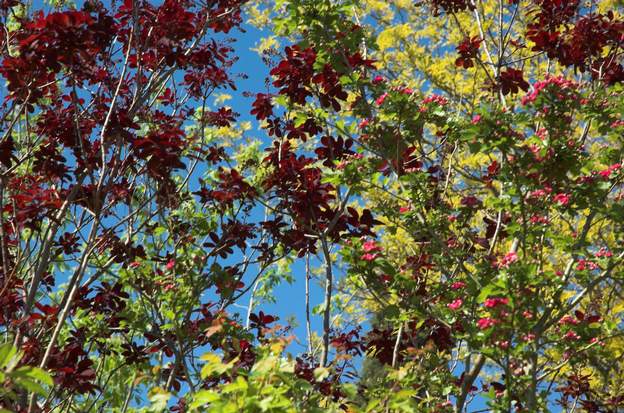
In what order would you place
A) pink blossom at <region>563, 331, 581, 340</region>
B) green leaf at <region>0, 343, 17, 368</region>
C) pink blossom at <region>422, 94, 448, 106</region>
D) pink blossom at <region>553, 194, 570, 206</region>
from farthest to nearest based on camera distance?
pink blossom at <region>422, 94, 448, 106</region> → pink blossom at <region>563, 331, 581, 340</region> → pink blossom at <region>553, 194, 570, 206</region> → green leaf at <region>0, 343, 17, 368</region>

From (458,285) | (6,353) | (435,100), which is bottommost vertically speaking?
(6,353)

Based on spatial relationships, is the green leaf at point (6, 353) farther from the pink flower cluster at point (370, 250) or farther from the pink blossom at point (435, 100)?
the pink blossom at point (435, 100)

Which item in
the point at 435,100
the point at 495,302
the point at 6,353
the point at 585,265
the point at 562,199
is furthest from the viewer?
the point at 435,100

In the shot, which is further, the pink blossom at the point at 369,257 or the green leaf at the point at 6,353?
the pink blossom at the point at 369,257

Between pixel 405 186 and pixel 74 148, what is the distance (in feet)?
6.90

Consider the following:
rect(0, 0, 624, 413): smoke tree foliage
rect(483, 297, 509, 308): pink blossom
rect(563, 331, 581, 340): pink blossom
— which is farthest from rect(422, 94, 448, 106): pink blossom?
rect(563, 331, 581, 340): pink blossom

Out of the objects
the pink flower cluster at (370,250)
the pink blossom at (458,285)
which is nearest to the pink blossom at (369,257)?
the pink flower cluster at (370,250)

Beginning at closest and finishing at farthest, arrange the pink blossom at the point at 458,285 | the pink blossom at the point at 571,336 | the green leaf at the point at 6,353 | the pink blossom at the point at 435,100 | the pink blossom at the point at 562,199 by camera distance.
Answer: the green leaf at the point at 6,353
the pink blossom at the point at 562,199
the pink blossom at the point at 571,336
the pink blossom at the point at 458,285
the pink blossom at the point at 435,100

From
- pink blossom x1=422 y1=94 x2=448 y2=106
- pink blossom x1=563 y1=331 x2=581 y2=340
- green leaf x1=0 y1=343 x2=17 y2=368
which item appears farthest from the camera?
pink blossom x1=422 y1=94 x2=448 y2=106

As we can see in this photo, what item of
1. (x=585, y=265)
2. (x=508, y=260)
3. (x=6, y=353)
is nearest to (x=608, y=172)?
Result: (x=585, y=265)

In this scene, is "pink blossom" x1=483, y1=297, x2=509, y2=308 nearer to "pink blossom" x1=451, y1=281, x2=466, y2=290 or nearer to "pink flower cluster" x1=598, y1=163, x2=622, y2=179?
"pink blossom" x1=451, y1=281, x2=466, y2=290

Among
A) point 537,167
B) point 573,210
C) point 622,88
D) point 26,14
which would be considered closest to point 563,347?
point 573,210

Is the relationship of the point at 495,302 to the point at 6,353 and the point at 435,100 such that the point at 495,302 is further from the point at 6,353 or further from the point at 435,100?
the point at 6,353

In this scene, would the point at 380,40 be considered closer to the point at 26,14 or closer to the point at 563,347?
the point at 26,14
